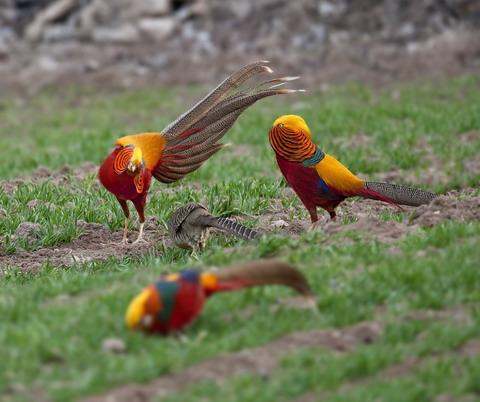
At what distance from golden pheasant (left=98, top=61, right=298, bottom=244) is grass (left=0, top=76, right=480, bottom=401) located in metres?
0.56

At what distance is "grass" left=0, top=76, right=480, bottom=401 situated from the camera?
5.20 metres

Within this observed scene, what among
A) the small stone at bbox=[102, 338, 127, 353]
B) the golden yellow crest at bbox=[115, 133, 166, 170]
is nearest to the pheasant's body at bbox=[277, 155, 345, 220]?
the golden yellow crest at bbox=[115, 133, 166, 170]

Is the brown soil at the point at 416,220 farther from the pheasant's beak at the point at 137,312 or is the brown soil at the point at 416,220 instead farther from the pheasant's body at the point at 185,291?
the pheasant's beak at the point at 137,312

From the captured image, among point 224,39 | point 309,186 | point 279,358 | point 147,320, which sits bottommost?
point 279,358

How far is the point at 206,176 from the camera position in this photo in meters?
10.6

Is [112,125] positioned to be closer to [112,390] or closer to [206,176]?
[206,176]

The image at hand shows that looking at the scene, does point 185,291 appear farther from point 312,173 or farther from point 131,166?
point 312,173

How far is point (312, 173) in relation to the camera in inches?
309

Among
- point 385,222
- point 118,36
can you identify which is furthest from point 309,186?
point 118,36

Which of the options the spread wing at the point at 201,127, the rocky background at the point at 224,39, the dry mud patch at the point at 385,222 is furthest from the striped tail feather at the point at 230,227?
the rocky background at the point at 224,39

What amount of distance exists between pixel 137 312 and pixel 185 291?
0.28 metres

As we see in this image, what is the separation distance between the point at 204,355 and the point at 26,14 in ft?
46.8

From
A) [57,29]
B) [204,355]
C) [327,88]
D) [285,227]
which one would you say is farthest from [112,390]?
[57,29]

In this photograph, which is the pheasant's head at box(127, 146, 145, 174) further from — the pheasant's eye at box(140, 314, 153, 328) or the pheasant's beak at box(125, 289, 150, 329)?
the pheasant's eye at box(140, 314, 153, 328)
